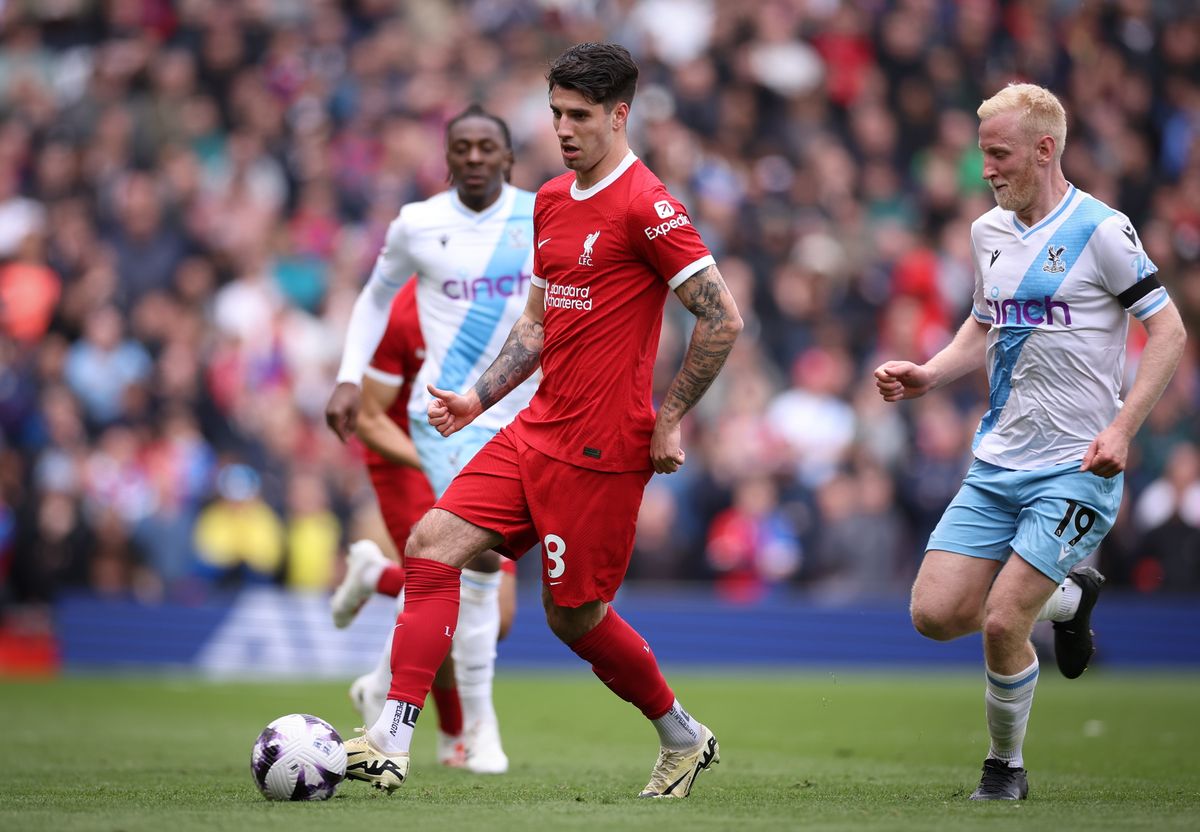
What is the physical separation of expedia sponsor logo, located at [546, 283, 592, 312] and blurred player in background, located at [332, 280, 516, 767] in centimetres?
249

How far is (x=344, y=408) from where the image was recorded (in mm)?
8711

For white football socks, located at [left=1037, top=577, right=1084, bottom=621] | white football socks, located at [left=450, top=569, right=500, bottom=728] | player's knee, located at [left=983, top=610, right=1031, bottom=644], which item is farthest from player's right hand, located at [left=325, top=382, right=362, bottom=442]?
white football socks, located at [left=1037, top=577, right=1084, bottom=621]

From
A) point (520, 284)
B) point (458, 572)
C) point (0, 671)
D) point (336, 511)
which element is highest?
point (520, 284)

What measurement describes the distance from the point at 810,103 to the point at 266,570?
8971 millimetres

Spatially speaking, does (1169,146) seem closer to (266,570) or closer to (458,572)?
(266,570)

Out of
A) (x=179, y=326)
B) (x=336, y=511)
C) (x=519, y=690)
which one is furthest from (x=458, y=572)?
(x=179, y=326)

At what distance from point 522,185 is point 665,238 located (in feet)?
42.6

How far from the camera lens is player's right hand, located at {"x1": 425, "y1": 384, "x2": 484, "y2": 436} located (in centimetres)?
717

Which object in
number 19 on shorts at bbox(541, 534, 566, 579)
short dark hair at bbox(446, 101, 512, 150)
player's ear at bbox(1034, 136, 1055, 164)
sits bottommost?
number 19 on shorts at bbox(541, 534, 566, 579)

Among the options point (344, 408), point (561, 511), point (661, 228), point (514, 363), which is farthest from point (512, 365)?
point (344, 408)

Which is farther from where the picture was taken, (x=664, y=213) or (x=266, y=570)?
(x=266, y=570)

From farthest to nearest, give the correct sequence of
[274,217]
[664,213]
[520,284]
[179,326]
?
[274,217]
[179,326]
[520,284]
[664,213]

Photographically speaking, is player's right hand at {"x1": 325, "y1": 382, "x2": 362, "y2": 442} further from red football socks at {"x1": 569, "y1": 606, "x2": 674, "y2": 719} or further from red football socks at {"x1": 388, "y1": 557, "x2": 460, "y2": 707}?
red football socks at {"x1": 569, "y1": 606, "x2": 674, "y2": 719}

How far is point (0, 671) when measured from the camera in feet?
56.2
